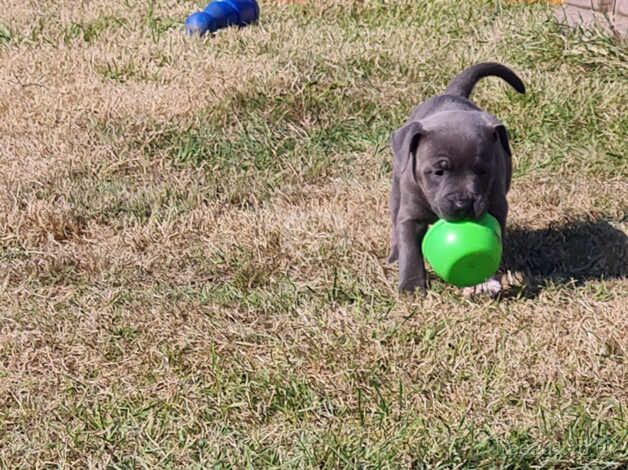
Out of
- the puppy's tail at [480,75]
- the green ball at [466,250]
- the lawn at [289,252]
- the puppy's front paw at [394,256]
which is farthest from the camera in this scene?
the puppy's tail at [480,75]

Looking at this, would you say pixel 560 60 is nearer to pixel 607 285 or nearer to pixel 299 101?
pixel 299 101

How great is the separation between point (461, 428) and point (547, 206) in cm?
202

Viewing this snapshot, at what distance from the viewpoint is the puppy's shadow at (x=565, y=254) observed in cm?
431

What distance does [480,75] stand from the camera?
4.88m

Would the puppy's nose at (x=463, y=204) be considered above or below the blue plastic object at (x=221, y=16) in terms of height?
above

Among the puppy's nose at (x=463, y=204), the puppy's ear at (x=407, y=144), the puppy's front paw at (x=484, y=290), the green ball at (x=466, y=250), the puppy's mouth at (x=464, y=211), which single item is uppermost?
the puppy's ear at (x=407, y=144)

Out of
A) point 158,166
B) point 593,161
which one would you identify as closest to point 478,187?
point 593,161

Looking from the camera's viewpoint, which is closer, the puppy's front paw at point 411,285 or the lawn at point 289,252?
the lawn at point 289,252

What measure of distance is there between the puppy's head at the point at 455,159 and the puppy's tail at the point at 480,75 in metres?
0.76

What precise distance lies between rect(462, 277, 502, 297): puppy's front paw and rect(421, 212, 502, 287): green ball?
0.12 meters

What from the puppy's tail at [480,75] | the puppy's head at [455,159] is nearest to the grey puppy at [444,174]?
the puppy's head at [455,159]

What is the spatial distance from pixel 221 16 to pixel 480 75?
290 cm

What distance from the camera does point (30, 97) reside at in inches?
252

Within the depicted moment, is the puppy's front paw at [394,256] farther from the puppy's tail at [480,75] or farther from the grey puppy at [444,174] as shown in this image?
the puppy's tail at [480,75]
